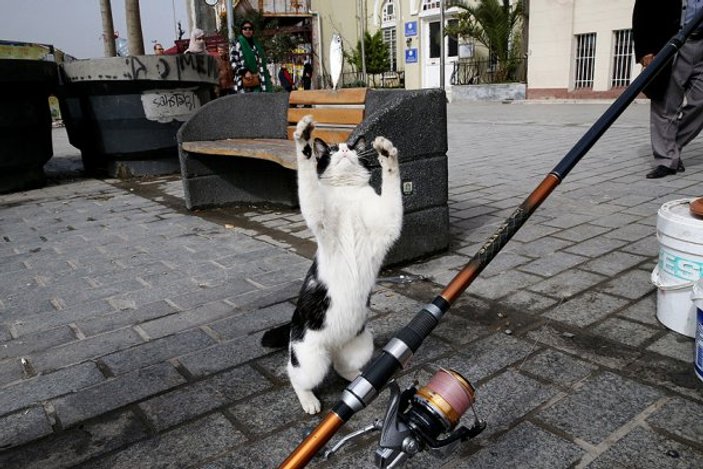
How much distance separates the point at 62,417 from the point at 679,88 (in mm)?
6024

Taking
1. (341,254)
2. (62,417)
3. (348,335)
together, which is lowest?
(62,417)

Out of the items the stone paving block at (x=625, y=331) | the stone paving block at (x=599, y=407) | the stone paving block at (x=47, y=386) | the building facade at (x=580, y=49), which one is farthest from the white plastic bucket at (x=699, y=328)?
the building facade at (x=580, y=49)

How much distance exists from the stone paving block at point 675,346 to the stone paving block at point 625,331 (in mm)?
55

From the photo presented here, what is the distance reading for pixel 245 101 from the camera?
5672 millimetres

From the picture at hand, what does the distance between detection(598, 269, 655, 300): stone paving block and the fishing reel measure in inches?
79.6

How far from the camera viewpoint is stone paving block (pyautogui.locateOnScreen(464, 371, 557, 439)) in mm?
2082

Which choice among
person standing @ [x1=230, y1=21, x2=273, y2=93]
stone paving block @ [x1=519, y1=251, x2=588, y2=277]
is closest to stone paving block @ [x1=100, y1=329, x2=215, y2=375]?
stone paving block @ [x1=519, y1=251, x2=588, y2=277]

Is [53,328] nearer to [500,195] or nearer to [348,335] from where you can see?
[348,335]

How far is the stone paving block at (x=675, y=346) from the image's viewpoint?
8.04 ft

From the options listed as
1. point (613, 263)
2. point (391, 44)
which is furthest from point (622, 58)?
point (613, 263)

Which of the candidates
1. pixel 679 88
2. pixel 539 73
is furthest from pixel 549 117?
pixel 679 88

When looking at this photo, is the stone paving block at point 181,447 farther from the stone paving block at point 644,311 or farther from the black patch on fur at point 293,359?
the stone paving block at point 644,311

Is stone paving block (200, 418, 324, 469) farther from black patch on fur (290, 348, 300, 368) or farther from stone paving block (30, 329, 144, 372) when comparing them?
stone paving block (30, 329, 144, 372)

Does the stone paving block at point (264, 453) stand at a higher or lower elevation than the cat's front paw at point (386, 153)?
lower
